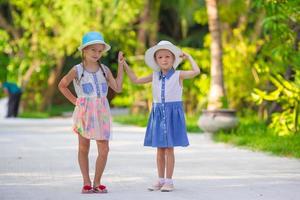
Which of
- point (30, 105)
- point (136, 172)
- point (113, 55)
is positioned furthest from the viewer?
point (30, 105)

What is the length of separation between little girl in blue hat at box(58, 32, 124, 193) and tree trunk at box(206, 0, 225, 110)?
9063 millimetres

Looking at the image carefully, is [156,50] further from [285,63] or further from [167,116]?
[285,63]

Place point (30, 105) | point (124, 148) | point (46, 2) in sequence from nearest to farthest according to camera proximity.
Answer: point (124, 148) < point (46, 2) < point (30, 105)

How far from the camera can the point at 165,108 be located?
316 inches

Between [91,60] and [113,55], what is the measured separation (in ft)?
75.4

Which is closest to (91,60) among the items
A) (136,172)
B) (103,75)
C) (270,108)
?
(103,75)

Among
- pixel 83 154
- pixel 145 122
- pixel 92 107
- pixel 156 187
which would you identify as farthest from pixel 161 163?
pixel 145 122

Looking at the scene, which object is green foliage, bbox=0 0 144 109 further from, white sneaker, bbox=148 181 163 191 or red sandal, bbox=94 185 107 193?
red sandal, bbox=94 185 107 193

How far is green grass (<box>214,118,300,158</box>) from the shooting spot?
12062 millimetres

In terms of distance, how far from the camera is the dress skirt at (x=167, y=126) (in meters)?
7.92

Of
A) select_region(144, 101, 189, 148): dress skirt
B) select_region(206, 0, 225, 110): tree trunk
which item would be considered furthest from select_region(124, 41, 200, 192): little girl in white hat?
select_region(206, 0, 225, 110): tree trunk

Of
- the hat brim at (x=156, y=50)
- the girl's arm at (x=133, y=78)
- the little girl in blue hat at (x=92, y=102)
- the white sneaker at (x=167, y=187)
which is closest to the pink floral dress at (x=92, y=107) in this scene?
the little girl in blue hat at (x=92, y=102)

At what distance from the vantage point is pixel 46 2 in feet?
89.0

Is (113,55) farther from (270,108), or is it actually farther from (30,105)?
(270,108)
